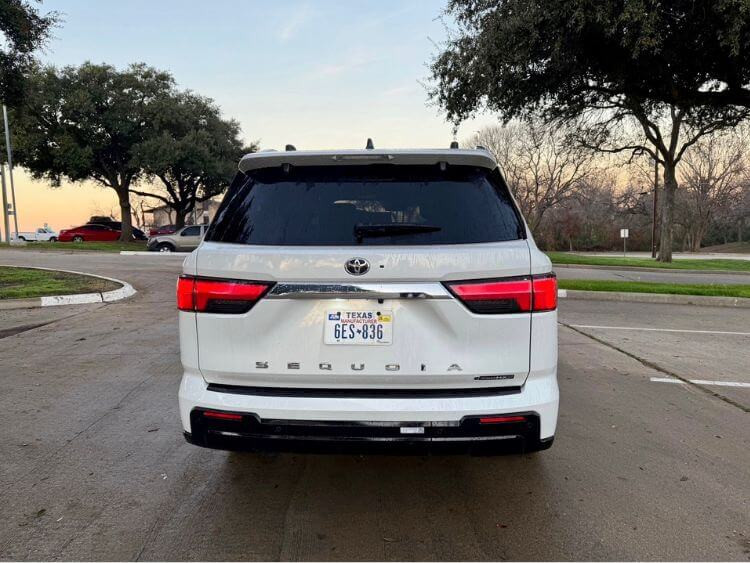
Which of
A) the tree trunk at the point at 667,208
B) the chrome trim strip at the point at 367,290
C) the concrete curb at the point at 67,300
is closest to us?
the chrome trim strip at the point at 367,290

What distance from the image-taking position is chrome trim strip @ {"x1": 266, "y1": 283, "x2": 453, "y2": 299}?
248 cm

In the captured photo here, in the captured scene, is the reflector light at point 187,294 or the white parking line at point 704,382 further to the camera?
the white parking line at point 704,382

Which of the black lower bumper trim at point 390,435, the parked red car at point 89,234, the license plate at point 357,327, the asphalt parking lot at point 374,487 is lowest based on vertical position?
the asphalt parking lot at point 374,487

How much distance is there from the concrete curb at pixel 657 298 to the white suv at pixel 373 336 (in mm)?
9292

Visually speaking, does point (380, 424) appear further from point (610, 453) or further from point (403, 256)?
point (610, 453)

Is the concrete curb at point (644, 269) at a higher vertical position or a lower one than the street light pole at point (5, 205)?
lower

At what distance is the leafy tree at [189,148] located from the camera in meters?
30.5

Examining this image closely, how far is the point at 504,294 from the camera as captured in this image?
253cm

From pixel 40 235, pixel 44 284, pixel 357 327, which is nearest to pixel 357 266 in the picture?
Result: pixel 357 327

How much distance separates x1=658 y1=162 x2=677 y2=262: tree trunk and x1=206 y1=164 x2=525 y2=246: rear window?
25.8 metres

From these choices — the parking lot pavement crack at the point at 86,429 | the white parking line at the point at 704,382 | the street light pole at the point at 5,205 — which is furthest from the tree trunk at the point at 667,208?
the street light pole at the point at 5,205

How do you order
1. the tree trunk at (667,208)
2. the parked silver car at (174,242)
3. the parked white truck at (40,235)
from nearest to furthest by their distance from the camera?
1. the tree trunk at (667,208)
2. the parked silver car at (174,242)
3. the parked white truck at (40,235)

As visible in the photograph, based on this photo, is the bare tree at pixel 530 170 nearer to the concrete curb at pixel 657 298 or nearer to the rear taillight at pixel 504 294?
the concrete curb at pixel 657 298

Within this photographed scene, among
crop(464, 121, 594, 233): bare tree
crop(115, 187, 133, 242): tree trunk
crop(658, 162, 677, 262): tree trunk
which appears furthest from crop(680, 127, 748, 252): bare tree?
crop(115, 187, 133, 242): tree trunk
